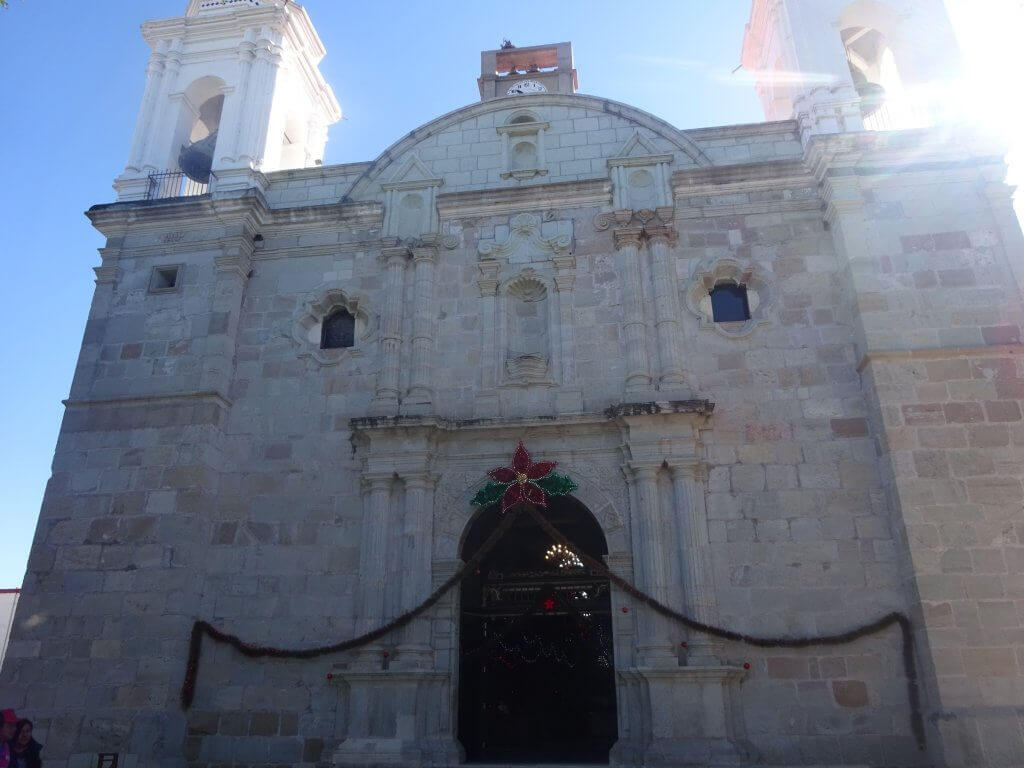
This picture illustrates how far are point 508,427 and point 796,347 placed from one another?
4.06 meters

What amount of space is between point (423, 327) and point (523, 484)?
9.44 ft

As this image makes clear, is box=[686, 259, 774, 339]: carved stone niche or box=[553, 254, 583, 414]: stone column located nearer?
box=[553, 254, 583, 414]: stone column

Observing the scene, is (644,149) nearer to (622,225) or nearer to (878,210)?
(622,225)

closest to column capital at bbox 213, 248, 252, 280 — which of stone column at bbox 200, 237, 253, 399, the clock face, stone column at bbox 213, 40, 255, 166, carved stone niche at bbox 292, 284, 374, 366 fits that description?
stone column at bbox 200, 237, 253, 399

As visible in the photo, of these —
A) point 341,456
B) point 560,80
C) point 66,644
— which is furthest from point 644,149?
point 66,644

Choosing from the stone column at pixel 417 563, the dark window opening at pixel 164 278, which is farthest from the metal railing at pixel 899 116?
the dark window opening at pixel 164 278

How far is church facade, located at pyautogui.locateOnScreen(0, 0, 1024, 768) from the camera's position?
9195 mm

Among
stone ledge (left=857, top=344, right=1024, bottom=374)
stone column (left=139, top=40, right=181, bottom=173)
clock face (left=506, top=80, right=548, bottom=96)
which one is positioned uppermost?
clock face (left=506, top=80, right=548, bottom=96)

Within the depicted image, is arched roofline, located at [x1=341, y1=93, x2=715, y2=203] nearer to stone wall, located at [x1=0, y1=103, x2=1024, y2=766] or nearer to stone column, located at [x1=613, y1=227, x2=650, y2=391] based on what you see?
stone wall, located at [x1=0, y1=103, x2=1024, y2=766]

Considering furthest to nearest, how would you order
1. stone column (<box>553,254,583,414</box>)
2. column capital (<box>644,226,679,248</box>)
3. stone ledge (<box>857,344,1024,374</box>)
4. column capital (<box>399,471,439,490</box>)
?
column capital (<box>644,226,679,248</box>), stone column (<box>553,254,583,414</box>), column capital (<box>399,471,439,490</box>), stone ledge (<box>857,344,1024,374</box>)

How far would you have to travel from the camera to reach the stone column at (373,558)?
A: 9934 mm

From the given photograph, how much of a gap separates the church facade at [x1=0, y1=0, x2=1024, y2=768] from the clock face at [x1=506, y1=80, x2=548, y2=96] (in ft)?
5.88

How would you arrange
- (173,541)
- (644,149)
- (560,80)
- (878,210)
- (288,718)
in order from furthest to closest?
(560,80) → (644,149) → (878,210) → (173,541) → (288,718)

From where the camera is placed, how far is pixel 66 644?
10102 millimetres
